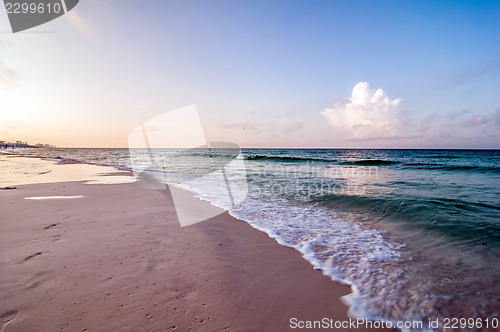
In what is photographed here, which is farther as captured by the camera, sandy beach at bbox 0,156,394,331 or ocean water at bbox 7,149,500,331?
ocean water at bbox 7,149,500,331

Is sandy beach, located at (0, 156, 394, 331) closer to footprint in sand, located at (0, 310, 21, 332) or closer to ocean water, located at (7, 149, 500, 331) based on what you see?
footprint in sand, located at (0, 310, 21, 332)

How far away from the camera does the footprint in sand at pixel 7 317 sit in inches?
84.7

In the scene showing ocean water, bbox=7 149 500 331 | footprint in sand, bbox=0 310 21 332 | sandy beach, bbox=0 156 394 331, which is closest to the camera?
footprint in sand, bbox=0 310 21 332

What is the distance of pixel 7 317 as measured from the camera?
2.24m

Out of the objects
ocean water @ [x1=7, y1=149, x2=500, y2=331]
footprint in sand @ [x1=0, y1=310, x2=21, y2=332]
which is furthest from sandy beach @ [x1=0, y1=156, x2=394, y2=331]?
ocean water @ [x1=7, y1=149, x2=500, y2=331]

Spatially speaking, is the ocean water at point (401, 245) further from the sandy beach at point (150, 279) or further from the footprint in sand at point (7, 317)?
the footprint in sand at point (7, 317)

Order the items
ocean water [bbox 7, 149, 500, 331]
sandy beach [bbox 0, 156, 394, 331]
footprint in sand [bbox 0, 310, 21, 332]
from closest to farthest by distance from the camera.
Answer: footprint in sand [bbox 0, 310, 21, 332], sandy beach [bbox 0, 156, 394, 331], ocean water [bbox 7, 149, 500, 331]

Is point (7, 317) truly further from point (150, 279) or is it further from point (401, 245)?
point (401, 245)

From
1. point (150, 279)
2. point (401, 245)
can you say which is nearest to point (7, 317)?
point (150, 279)

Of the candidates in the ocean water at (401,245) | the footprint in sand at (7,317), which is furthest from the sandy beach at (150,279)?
the ocean water at (401,245)

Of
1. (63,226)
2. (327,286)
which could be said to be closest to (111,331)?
(327,286)

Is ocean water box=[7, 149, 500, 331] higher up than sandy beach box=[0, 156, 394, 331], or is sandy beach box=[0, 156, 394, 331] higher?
sandy beach box=[0, 156, 394, 331]

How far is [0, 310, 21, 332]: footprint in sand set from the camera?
2.15 meters

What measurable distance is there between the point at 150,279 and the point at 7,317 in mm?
1321
